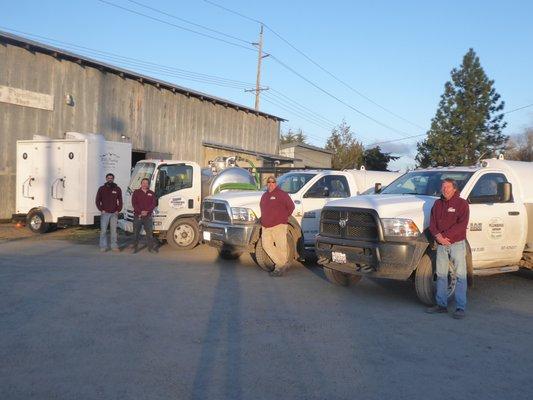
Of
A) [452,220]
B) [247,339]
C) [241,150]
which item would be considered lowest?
[247,339]

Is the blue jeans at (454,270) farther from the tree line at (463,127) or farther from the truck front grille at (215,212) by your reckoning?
the tree line at (463,127)

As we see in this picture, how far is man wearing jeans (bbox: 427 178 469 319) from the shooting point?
7602 mm

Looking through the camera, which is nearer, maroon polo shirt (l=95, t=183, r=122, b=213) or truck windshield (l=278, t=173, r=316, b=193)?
truck windshield (l=278, t=173, r=316, b=193)

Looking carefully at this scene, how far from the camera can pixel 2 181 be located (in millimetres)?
19344

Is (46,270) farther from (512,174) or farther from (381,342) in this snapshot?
(512,174)

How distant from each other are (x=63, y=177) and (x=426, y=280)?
12.2 m

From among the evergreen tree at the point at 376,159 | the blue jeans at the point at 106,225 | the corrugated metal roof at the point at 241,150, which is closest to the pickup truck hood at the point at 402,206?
the blue jeans at the point at 106,225

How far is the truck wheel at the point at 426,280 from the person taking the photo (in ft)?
Result: 26.3

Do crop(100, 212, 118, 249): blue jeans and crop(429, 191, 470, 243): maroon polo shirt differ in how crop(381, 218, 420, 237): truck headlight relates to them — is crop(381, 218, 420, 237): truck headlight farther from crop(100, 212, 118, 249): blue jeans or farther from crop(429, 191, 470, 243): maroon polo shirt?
crop(100, 212, 118, 249): blue jeans

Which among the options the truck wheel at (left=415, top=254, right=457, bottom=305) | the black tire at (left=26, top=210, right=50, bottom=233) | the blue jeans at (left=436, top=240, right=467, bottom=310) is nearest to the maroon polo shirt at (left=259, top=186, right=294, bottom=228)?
the truck wheel at (left=415, top=254, right=457, bottom=305)

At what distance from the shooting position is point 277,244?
34.4 ft

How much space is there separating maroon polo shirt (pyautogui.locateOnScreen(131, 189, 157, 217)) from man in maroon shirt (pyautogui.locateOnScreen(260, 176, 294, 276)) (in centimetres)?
369

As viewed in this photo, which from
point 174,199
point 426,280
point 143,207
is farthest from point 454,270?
point 174,199

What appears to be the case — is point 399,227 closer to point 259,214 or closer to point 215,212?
point 259,214
